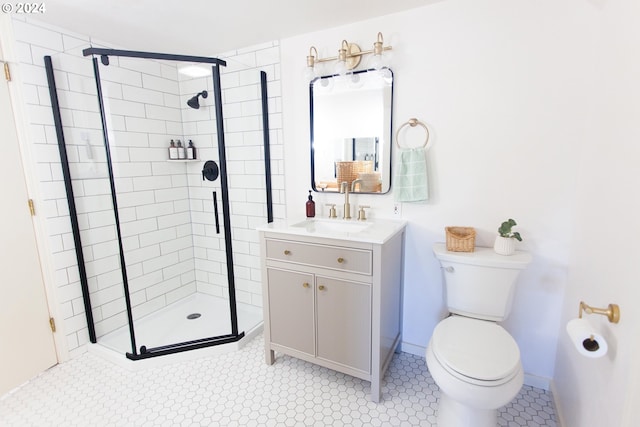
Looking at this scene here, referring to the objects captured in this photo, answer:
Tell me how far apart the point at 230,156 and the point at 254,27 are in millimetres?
991

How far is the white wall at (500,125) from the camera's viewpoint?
5.16 ft

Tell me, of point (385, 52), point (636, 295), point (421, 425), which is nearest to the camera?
point (636, 295)

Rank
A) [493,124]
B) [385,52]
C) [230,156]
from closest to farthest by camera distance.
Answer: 1. [493,124]
2. [385,52]
3. [230,156]

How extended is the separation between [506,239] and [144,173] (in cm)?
266

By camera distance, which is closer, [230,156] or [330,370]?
[330,370]

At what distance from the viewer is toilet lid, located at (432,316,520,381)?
124 centimetres

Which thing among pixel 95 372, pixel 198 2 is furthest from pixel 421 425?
pixel 198 2

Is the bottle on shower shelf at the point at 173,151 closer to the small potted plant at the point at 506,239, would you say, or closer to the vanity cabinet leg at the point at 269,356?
the vanity cabinet leg at the point at 269,356

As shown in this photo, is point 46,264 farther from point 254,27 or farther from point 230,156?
point 254,27

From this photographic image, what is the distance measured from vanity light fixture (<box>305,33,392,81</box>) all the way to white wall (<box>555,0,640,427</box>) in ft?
3.38

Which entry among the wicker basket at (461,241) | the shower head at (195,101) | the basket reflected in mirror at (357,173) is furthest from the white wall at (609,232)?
the shower head at (195,101)

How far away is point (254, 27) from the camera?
6.75ft

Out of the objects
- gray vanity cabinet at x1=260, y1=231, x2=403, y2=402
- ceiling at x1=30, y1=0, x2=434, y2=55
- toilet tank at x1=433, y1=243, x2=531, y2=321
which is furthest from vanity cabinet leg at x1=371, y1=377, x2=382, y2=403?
ceiling at x1=30, y1=0, x2=434, y2=55

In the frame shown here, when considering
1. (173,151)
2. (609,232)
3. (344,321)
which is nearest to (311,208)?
(344,321)
